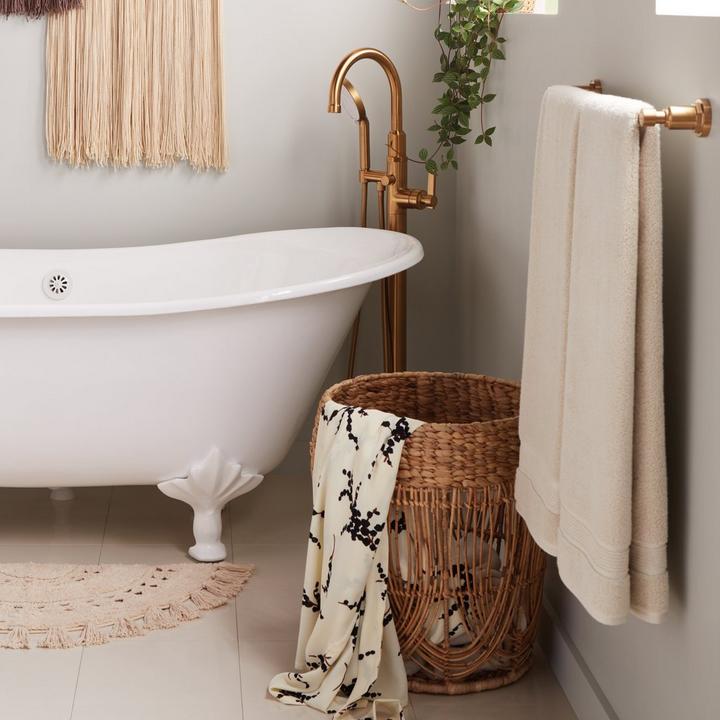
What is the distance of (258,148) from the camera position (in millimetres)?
3221

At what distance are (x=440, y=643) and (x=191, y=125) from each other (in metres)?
1.72

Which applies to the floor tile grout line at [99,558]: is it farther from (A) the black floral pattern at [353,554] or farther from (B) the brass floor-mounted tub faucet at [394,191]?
(B) the brass floor-mounted tub faucet at [394,191]

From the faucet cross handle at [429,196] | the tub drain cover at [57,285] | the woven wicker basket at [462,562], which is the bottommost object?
the woven wicker basket at [462,562]

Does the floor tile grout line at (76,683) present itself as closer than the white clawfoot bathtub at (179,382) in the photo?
Yes

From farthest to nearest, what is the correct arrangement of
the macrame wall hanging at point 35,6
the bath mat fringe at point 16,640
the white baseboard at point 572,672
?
the macrame wall hanging at point 35,6
the bath mat fringe at point 16,640
the white baseboard at point 572,672

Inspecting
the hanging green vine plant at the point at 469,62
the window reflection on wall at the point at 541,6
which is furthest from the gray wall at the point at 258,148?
the window reflection on wall at the point at 541,6

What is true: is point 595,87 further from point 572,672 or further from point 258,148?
point 258,148

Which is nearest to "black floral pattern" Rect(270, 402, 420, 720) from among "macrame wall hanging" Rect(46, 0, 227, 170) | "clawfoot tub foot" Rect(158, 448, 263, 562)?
"clawfoot tub foot" Rect(158, 448, 263, 562)

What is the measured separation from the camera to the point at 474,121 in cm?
295

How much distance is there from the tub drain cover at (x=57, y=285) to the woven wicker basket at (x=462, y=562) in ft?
4.71

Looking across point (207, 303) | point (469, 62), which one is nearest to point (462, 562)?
point (207, 303)

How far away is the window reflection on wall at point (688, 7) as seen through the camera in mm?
1483

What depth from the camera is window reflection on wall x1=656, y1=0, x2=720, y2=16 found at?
148cm

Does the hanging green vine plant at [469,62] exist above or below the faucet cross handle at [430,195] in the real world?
above
